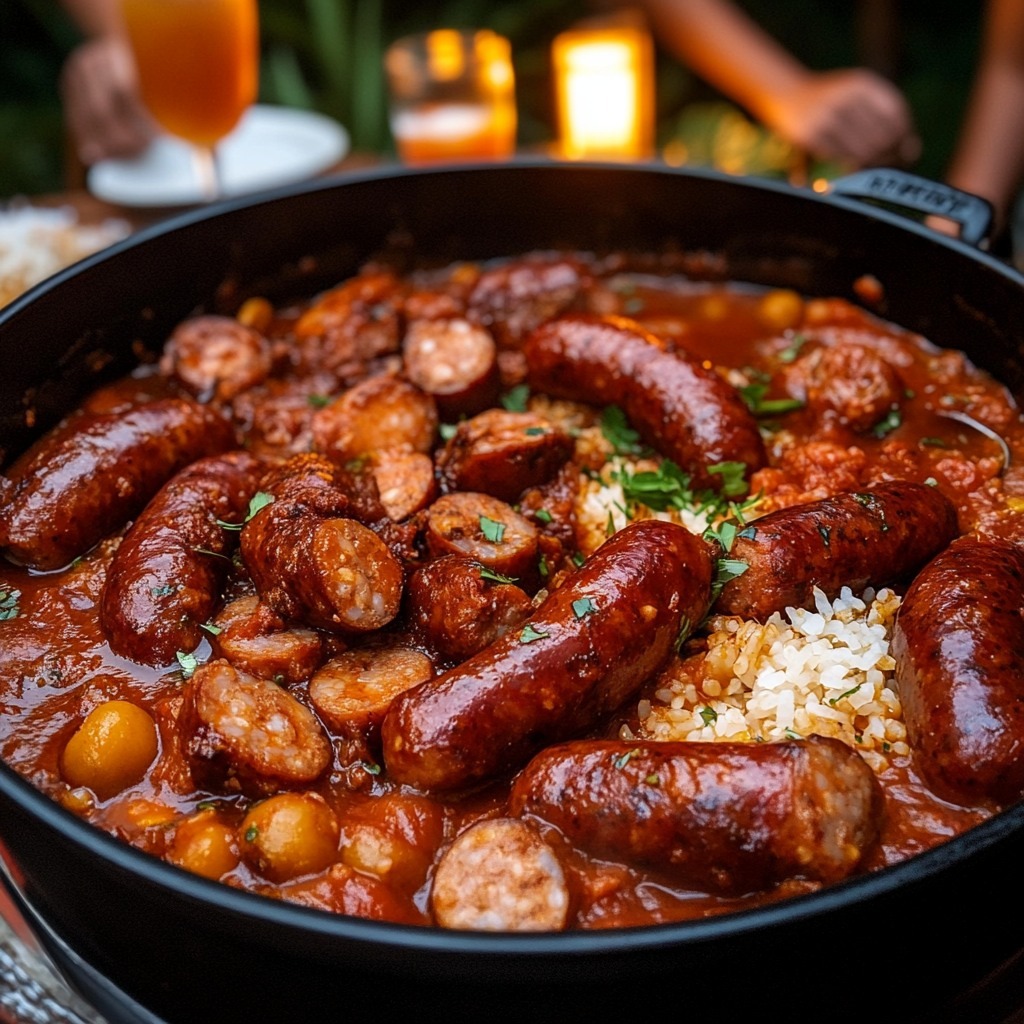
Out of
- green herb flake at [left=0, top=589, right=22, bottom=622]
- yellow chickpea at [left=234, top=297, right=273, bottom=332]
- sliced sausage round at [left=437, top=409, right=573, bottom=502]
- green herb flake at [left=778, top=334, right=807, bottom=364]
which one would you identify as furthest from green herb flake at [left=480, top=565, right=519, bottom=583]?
yellow chickpea at [left=234, top=297, right=273, bottom=332]

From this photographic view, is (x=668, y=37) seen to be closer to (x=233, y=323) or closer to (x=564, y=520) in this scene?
(x=233, y=323)

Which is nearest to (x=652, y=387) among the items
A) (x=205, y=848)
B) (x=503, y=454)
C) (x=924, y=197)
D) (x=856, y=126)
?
(x=503, y=454)

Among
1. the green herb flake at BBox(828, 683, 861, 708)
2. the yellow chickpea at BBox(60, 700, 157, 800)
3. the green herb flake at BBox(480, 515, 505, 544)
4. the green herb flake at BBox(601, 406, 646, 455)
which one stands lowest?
the yellow chickpea at BBox(60, 700, 157, 800)

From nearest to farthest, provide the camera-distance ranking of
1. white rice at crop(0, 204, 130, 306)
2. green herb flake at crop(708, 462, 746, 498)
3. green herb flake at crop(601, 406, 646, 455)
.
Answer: green herb flake at crop(708, 462, 746, 498) < green herb flake at crop(601, 406, 646, 455) < white rice at crop(0, 204, 130, 306)

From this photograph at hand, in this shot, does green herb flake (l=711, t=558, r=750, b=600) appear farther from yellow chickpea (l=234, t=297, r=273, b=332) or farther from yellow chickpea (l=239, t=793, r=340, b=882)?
yellow chickpea (l=234, t=297, r=273, b=332)

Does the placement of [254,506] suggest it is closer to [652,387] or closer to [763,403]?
[652,387]

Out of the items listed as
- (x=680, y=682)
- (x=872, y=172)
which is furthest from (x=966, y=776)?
(x=872, y=172)
